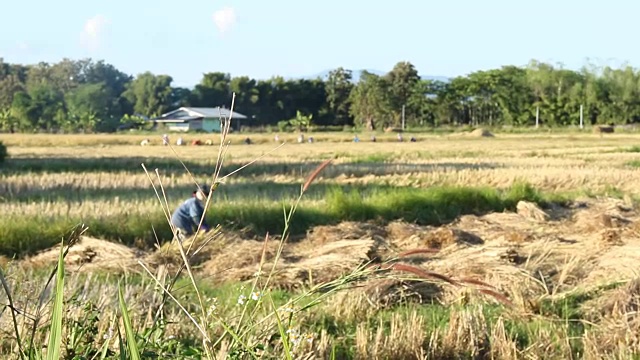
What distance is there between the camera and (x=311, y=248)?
1100 centimetres

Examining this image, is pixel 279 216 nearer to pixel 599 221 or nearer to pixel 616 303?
pixel 599 221

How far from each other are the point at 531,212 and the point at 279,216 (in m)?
4.47

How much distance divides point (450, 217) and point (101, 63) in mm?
125352

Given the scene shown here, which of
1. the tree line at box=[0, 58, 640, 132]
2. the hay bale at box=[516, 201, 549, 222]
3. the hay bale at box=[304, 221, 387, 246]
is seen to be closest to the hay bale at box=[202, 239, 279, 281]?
the hay bale at box=[304, 221, 387, 246]

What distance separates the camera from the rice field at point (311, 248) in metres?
4.85

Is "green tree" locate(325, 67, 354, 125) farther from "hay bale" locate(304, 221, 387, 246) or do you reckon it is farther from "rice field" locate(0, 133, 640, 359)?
"hay bale" locate(304, 221, 387, 246)

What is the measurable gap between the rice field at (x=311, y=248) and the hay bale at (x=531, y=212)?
2.33 ft

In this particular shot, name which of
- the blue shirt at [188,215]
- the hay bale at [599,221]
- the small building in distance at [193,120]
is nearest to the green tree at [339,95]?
the small building in distance at [193,120]

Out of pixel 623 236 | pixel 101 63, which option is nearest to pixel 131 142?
pixel 623 236

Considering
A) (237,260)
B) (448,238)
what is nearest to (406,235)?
(448,238)

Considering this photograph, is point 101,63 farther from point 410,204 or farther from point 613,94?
point 410,204

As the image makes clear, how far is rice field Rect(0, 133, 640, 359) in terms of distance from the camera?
4.85 meters

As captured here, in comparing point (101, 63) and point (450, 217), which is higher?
point (101, 63)

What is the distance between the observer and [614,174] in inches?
846
